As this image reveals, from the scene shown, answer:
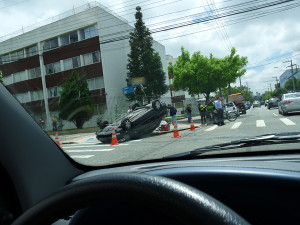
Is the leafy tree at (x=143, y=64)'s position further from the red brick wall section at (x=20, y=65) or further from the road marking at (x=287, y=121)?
the road marking at (x=287, y=121)

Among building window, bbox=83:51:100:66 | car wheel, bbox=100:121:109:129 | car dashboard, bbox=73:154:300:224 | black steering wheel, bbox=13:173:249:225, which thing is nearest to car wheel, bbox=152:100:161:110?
car wheel, bbox=100:121:109:129

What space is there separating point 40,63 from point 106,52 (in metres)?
0.83

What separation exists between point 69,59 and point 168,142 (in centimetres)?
173

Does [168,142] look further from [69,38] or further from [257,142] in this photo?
[69,38]

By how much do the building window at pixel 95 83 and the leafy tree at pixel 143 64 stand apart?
33 centimetres

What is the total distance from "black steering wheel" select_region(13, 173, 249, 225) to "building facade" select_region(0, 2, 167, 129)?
161cm

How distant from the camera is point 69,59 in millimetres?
3053

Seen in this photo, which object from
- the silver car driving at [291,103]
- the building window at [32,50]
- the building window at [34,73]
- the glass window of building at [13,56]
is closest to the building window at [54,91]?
the building window at [34,73]

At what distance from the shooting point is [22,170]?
84.0 inches

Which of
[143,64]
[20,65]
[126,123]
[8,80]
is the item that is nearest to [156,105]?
[126,123]

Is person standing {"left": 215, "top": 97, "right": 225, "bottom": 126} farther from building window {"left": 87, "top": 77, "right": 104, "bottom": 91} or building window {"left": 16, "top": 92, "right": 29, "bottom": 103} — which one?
building window {"left": 16, "top": 92, "right": 29, "bottom": 103}

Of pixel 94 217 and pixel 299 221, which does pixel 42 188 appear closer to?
pixel 94 217

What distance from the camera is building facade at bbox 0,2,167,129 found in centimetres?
244

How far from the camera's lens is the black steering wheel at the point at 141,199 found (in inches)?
28.2
